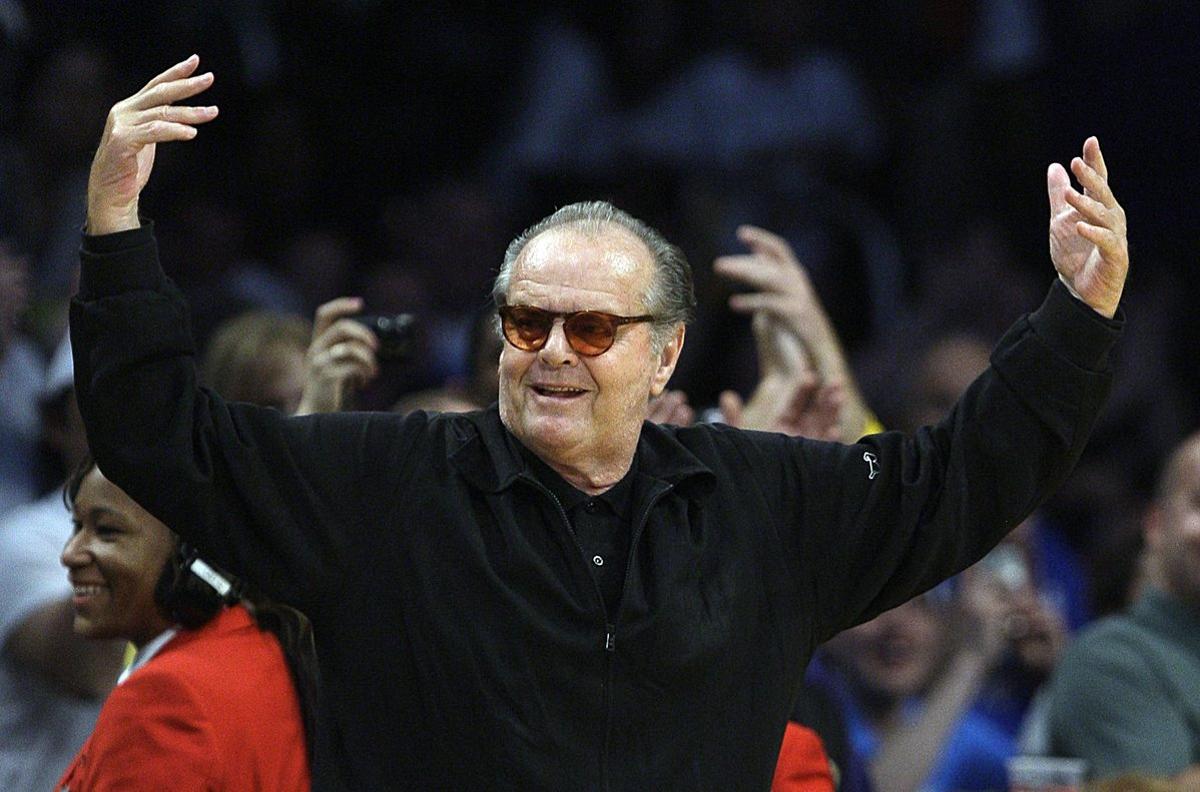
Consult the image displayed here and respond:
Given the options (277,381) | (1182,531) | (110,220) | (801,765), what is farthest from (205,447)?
(1182,531)

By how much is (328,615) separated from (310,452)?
234 mm

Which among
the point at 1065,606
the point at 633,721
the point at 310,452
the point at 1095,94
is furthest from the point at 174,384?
the point at 1095,94

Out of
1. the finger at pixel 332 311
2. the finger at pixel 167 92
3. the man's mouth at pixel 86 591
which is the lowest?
the man's mouth at pixel 86 591

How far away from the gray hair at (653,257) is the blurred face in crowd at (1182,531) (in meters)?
2.33

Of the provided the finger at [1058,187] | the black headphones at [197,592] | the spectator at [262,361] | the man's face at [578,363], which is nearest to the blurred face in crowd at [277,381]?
the spectator at [262,361]

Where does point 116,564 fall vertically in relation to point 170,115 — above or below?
below

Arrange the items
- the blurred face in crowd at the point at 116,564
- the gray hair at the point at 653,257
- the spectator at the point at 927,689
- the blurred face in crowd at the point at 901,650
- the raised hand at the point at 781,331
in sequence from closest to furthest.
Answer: the gray hair at the point at 653,257, the blurred face in crowd at the point at 116,564, the raised hand at the point at 781,331, the spectator at the point at 927,689, the blurred face in crowd at the point at 901,650

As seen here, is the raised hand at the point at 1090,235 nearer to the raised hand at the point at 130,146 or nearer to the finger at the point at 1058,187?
the finger at the point at 1058,187

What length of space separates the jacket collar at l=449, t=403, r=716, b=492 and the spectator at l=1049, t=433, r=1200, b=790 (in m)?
1.97

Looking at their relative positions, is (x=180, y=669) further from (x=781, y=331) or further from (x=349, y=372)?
(x=781, y=331)

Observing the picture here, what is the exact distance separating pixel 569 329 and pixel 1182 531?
8.50ft

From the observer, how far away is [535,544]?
290cm

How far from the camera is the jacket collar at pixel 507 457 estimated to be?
293cm

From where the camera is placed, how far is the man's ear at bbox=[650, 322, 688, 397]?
3.11 metres
